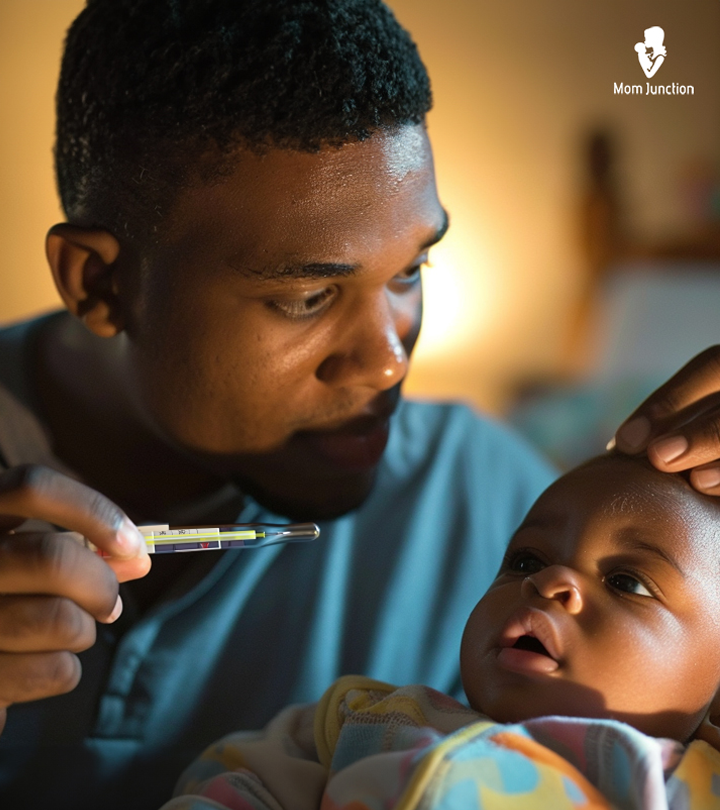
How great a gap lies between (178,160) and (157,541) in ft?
1.34

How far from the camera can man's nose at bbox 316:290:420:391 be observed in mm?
967

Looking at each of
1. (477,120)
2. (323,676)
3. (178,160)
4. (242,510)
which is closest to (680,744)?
(323,676)

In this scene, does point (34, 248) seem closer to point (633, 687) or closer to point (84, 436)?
point (84, 436)

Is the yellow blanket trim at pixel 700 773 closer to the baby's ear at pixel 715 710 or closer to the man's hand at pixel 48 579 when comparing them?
the baby's ear at pixel 715 710

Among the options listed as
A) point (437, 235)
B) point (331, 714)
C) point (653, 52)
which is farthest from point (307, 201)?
point (653, 52)

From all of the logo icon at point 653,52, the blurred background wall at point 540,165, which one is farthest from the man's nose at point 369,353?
the blurred background wall at point 540,165

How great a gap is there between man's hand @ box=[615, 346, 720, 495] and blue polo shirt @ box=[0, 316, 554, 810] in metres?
0.44

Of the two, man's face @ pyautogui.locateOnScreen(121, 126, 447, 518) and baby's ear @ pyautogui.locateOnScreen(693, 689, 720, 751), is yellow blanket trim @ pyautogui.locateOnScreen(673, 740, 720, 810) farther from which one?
man's face @ pyautogui.locateOnScreen(121, 126, 447, 518)

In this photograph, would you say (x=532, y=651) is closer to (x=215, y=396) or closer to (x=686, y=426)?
(x=686, y=426)

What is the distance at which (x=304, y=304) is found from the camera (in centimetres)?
96

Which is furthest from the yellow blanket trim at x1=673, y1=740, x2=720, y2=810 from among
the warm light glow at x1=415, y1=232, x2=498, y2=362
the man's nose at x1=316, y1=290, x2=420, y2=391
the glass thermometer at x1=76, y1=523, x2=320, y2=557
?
the warm light glow at x1=415, y1=232, x2=498, y2=362

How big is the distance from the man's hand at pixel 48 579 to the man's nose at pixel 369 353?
1.15ft

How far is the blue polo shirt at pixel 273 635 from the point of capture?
3.45 feet

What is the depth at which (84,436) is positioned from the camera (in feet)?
3.84
